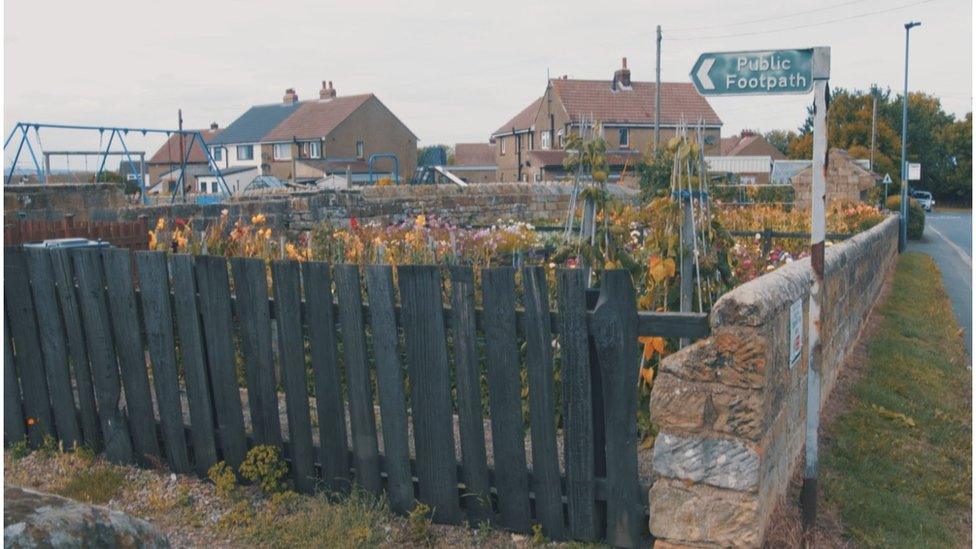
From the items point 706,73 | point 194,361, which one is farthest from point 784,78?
point 194,361

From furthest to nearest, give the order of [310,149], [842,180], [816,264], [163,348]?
[310,149]
[842,180]
[163,348]
[816,264]

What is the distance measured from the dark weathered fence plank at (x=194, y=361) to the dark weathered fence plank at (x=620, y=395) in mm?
2139

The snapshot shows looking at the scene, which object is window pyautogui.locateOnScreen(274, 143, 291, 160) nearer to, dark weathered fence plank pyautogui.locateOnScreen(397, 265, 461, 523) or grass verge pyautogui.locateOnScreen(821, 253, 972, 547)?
grass verge pyautogui.locateOnScreen(821, 253, 972, 547)

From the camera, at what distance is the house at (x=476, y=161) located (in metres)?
71.4

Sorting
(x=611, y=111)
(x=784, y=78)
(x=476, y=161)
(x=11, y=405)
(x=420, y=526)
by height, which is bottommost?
(x=420, y=526)

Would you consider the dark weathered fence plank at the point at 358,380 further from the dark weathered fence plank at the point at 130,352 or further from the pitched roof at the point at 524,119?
the pitched roof at the point at 524,119

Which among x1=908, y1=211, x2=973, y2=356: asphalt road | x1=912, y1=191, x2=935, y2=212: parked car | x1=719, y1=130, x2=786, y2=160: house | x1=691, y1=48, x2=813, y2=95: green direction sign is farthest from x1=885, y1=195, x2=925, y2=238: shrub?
x1=719, y1=130, x2=786, y2=160: house

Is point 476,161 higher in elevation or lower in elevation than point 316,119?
lower

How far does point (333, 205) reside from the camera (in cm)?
1345

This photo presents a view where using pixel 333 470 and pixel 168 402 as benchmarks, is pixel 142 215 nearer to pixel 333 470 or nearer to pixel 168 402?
pixel 168 402

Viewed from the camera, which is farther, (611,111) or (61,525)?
(611,111)

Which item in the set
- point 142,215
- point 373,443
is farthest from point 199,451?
point 142,215

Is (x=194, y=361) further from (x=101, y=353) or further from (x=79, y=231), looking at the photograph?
(x=79, y=231)

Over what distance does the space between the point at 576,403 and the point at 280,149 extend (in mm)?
56495
